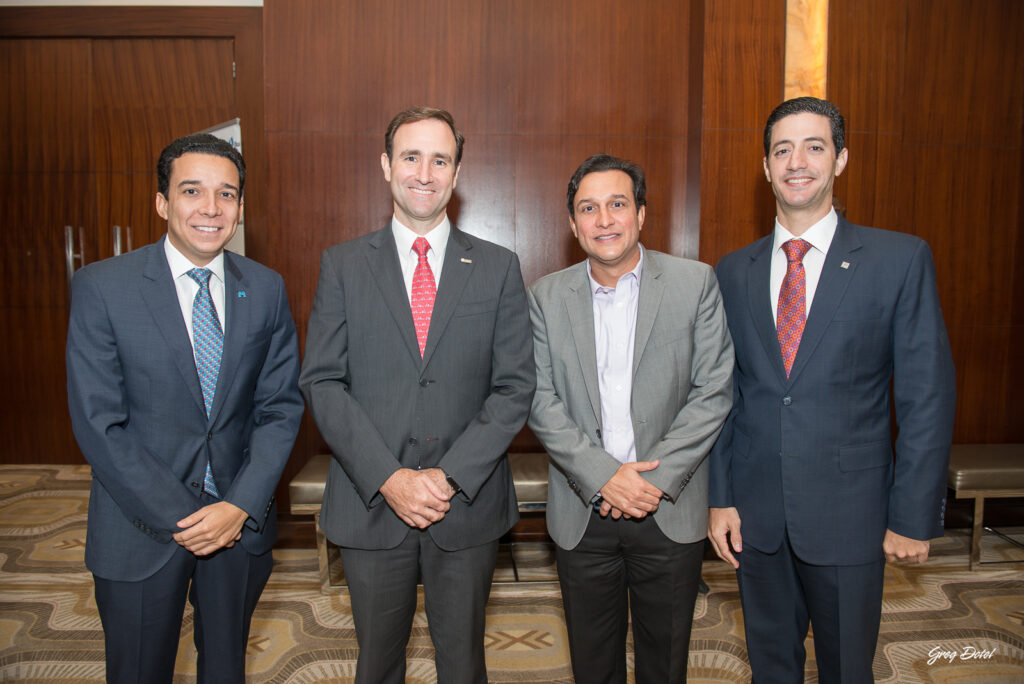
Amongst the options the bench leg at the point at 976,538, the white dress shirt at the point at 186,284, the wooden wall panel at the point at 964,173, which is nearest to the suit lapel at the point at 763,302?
the white dress shirt at the point at 186,284

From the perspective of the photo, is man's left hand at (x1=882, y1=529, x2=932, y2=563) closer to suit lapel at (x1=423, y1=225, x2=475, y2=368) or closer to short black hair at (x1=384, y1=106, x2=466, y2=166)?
suit lapel at (x1=423, y1=225, x2=475, y2=368)

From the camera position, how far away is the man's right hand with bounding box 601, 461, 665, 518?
1817 mm

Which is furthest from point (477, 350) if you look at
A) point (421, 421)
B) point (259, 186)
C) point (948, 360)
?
point (259, 186)

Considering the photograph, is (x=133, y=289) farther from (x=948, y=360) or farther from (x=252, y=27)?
(x=252, y=27)

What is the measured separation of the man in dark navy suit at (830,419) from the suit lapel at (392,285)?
1017mm

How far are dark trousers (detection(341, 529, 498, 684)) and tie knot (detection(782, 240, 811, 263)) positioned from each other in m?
1.25

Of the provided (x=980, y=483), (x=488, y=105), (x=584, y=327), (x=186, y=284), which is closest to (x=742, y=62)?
(x=488, y=105)

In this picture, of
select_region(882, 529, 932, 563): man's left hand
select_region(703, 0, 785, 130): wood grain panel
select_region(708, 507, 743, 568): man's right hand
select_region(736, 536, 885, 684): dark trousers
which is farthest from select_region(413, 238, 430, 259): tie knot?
select_region(703, 0, 785, 130): wood grain panel

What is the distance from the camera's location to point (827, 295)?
1787 mm

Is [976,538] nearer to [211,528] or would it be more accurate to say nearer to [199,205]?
[211,528]

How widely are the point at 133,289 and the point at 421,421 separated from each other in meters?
0.85

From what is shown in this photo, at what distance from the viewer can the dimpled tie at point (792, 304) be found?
1843mm

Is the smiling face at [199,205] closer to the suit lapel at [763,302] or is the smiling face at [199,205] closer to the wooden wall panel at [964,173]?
the suit lapel at [763,302]

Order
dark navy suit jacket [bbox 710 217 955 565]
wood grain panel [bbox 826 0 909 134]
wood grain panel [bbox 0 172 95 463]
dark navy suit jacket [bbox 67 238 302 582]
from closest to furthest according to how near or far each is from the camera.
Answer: dark navy suit jacket [bbox 67 238 302 582], dark navy suit jacket [bbox 710 217 955 565], wood grain panel [bbox 826 0 909 134], wood grain panel [bbox 0 172 95 463]
